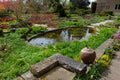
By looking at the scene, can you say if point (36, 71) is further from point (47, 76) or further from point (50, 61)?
point (50, 61)

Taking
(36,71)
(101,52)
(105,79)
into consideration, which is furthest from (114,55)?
(36,71)

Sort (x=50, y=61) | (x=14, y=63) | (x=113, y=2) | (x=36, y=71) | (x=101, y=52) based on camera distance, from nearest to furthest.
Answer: (x=36, y=71) → (x=50, y=61) → (x=14, y=63) → (x=101, y=52) → (x=113, y=2)

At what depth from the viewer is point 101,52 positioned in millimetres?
6207

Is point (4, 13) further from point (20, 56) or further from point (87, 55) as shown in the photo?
point (87, 55)

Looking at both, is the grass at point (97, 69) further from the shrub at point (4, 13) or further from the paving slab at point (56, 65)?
the shrub at point (4, 13)

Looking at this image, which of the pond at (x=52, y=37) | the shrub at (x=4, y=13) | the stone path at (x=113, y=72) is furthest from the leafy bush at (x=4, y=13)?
the stone path at (x=113, y=72)

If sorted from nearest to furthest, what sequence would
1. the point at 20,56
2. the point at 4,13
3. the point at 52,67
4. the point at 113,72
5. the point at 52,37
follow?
1. the point at 52,67
2. the point at 113,72
3. the point at 20,56
4. the point at 52,37
5. the point at 4,13

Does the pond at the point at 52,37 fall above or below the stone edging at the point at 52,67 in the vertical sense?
below

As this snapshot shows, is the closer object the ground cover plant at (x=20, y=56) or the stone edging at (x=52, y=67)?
the stone edging at (x=52, y=67)

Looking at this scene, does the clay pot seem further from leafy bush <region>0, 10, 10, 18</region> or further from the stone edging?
leafy bush <region>0, 10, 10, 18</region>

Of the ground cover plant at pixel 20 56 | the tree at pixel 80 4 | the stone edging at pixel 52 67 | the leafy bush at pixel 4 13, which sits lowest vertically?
the ground cover plant at pixel 20 56

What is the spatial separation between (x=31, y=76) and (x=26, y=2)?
6.10 m

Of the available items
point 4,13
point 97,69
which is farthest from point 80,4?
point 97,69

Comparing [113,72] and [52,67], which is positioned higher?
[52,67]
